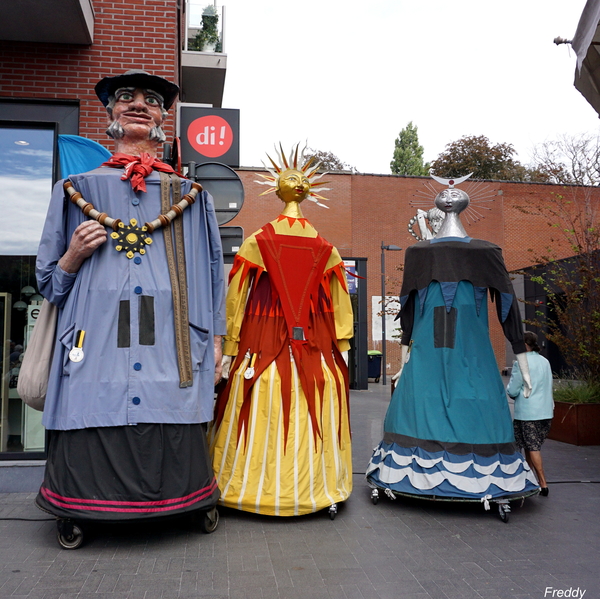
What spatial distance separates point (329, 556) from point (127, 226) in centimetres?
237

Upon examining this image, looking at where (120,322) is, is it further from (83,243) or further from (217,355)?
(217,355)

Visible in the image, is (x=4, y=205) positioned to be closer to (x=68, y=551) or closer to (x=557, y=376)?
(x=68, y=551)

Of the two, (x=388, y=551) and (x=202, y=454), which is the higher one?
(x=202, y=454)

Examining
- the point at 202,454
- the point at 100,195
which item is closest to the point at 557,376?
the point at 202,454

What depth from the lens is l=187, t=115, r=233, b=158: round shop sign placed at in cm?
685

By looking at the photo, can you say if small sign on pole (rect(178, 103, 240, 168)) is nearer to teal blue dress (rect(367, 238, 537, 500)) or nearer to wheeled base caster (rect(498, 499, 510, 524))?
teal blue dress (rect(367, 238, 537, 500))

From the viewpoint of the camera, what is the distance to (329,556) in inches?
147

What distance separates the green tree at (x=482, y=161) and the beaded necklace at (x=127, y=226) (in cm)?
3564

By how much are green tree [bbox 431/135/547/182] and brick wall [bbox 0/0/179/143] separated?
33239 mm

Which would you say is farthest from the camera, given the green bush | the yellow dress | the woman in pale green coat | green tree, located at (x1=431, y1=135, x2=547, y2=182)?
green tree, located at (x1=431, y1=135, x2=547, y2=182)

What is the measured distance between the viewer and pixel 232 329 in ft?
15.1

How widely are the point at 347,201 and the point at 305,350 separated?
2457cm

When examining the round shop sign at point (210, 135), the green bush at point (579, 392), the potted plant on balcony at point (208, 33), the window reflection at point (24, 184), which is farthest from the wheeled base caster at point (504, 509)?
the potted plant on balcony at point (208, 33)

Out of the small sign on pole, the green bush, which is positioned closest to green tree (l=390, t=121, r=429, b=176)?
the green bush
